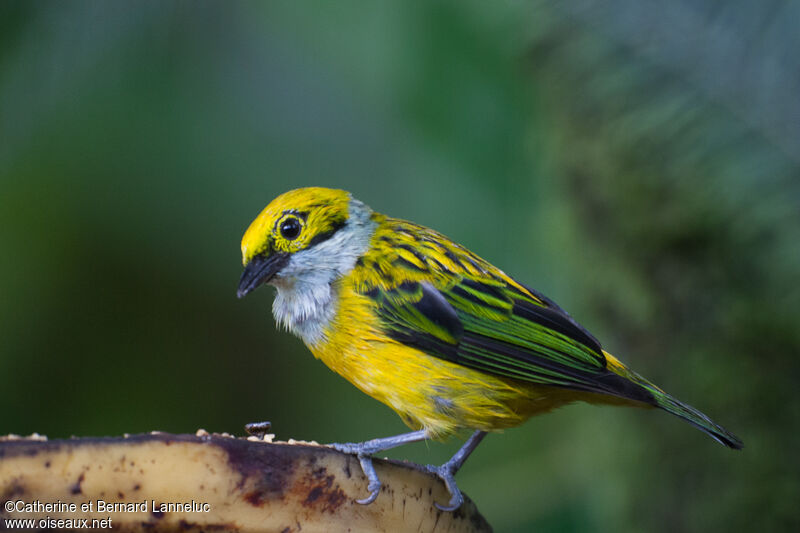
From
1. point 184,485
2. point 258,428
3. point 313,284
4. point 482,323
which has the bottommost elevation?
point 258,428

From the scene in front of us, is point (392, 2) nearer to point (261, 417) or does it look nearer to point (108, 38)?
point (108, 38)

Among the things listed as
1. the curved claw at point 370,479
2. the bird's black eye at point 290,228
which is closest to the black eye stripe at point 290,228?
the bird's black eye at point 290,228

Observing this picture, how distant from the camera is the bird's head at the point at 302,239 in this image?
2.59 metres

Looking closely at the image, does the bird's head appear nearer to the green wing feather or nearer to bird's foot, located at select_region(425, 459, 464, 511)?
the green wing feather

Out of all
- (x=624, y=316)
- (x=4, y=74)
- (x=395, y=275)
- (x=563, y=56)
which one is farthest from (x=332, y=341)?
(x=4, y=74)

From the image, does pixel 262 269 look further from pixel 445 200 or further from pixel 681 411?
pixel 445 200

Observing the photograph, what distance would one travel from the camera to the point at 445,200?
466 cm

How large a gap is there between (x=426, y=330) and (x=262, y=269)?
53cm

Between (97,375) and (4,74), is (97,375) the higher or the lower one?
the lower one

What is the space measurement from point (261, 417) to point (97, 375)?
1010 mm

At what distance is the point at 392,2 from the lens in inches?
181

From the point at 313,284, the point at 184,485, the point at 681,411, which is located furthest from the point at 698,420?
the point at 184,485

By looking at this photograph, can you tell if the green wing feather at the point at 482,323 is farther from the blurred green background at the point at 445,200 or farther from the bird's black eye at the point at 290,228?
the blurred green background at the point at 445,200

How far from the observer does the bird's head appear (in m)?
2.59
